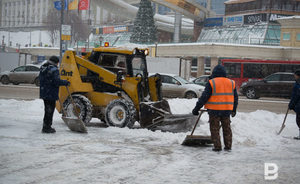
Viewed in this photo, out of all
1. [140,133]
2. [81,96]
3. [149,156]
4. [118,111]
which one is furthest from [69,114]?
[149,156]

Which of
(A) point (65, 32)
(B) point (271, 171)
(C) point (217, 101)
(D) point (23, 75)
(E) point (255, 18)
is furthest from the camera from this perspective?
(E) point (255, 18)

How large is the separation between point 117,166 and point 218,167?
1.63 meters

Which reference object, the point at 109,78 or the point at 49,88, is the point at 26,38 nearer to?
the point at 109,78

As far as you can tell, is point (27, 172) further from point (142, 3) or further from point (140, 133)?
point (142, 3)

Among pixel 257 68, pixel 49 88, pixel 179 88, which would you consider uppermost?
pixel 257 68

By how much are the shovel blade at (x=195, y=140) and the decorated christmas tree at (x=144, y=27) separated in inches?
2175

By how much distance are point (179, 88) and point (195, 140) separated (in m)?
13.5

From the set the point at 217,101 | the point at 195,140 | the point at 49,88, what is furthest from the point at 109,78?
the point at 217,101

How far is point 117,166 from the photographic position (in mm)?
6195

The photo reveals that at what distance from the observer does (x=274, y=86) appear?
2503 cm

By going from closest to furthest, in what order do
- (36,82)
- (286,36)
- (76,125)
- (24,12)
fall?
1. (76,125)
2. (36,82)
3. (286,36)
4. (24,12)

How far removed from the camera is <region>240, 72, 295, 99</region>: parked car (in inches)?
981

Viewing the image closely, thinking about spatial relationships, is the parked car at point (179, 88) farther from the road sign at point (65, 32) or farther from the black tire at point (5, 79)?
the black tire at point (5, 79)

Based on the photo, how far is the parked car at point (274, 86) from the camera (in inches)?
981
